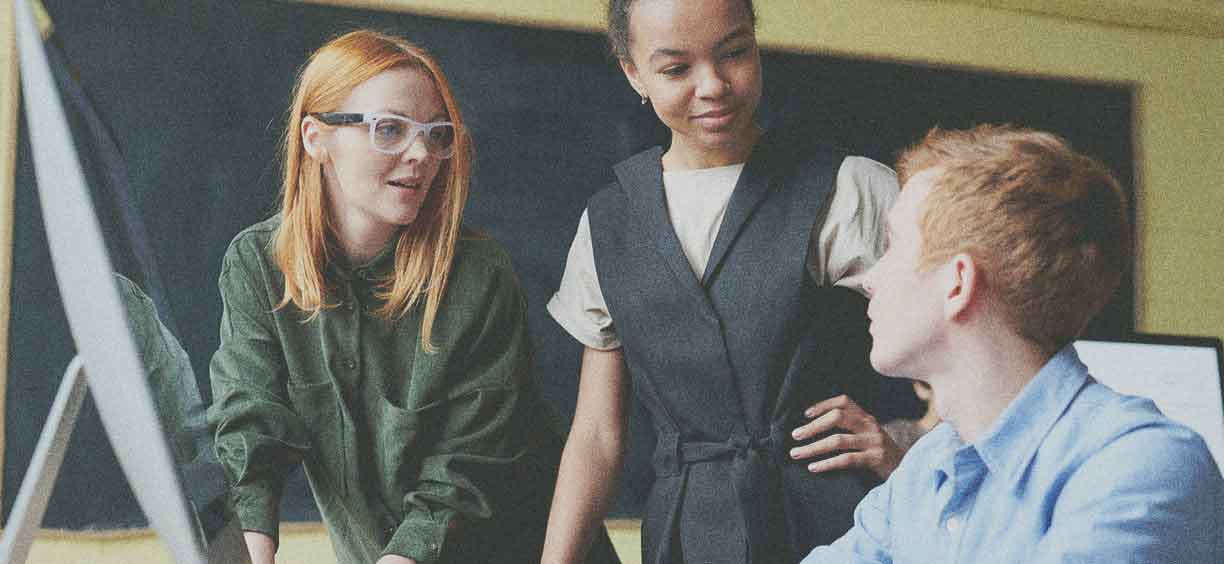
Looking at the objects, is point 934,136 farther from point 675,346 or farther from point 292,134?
point 292,134

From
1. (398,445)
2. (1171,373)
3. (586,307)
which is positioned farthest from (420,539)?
(1171,373)

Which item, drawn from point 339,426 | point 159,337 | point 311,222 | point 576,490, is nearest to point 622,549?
point 576,490

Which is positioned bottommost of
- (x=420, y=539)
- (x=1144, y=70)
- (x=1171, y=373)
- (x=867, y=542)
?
(x=1171, y=373)

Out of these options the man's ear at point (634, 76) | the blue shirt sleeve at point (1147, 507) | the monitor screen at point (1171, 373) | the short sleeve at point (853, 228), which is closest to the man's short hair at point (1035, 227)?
the blue shirt sleeve at point (1147, 507)

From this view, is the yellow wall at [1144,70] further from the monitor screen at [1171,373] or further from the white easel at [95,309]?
the white easel at [95,309]

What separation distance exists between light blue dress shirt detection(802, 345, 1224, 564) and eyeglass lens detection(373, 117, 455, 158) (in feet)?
2.48

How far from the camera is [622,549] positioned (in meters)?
1.77

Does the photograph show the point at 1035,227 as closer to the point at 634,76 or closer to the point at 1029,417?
the point at 1029,417

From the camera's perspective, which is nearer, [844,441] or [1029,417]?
[1029,417]

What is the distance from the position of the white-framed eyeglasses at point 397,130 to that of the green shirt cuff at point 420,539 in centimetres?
45

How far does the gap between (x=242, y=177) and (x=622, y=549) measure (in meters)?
0.78

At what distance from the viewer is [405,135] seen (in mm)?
1476

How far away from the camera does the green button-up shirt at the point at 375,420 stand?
1.41 meters

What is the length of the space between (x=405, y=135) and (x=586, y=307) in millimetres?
312
